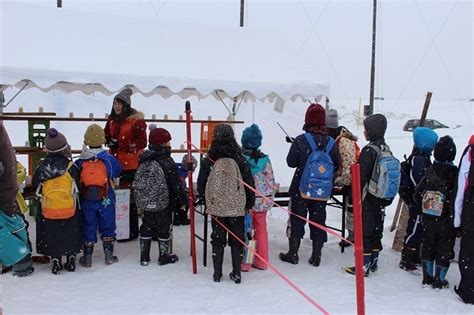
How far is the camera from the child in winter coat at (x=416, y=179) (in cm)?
509

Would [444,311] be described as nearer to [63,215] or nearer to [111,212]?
[111,212]

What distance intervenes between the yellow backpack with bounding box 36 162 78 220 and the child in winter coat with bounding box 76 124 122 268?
0.24 m

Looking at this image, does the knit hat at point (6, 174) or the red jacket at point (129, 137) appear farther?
A: the red jacket at point (129, 137)

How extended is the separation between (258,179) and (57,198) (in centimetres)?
216

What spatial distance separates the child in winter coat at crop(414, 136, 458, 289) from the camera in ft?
15.0

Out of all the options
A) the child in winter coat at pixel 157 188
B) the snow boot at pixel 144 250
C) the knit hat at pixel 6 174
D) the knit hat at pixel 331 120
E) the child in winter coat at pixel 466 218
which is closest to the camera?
the knit hat at pixel 6 174

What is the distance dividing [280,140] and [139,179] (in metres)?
13.7

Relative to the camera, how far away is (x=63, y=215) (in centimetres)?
463

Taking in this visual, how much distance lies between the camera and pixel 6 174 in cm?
247

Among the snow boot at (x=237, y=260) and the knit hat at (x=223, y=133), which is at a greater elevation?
the knit hat at (x=223, y=133)

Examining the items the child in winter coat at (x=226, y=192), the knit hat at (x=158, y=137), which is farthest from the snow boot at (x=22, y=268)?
the child in winter coat at (x=226, y=192)

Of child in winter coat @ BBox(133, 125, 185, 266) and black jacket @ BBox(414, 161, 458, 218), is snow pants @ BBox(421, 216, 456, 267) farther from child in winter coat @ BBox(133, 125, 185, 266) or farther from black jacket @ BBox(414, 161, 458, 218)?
child in winter coat @ BBox(133, 125, 185, 266)

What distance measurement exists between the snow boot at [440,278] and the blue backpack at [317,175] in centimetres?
139

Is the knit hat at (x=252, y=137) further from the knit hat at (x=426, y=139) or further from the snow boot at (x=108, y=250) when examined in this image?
the snow boot at (x=108, y=250)
